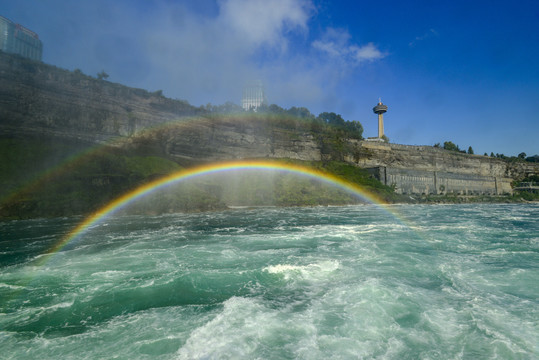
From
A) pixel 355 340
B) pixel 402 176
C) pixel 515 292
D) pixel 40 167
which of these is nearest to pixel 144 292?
pixel 355 340

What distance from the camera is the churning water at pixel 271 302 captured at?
5.61 m

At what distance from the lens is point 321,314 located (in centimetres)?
707

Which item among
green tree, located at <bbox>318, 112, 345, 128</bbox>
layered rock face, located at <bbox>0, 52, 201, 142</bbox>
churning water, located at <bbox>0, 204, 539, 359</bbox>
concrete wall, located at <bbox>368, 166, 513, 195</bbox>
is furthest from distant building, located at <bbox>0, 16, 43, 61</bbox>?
churning water, located at <bbox>0, 204, 539, 359</bbox>

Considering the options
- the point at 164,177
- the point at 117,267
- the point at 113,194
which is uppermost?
the point at 164,177

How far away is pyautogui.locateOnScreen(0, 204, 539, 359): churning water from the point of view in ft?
18.4

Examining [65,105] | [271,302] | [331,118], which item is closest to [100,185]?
[65,105]

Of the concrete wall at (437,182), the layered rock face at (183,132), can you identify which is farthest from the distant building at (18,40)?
the concrete wall at (437,182)

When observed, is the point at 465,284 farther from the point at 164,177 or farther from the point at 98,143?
the point at 98,143

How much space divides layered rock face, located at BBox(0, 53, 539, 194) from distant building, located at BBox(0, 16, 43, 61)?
241 feet

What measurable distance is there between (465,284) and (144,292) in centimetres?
1062

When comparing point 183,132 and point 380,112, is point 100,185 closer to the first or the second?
point 183,132

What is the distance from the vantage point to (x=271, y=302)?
788 cm

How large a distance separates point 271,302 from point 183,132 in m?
59.8

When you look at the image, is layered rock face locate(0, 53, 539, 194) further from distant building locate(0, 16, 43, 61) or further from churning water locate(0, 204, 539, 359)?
distant building locate(0, 16, 43, 61)
